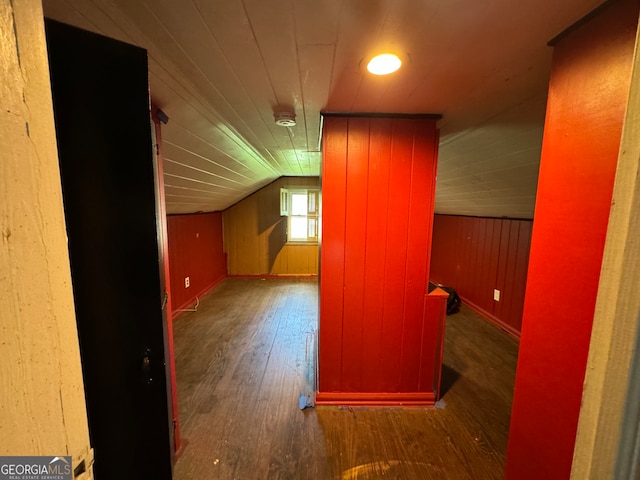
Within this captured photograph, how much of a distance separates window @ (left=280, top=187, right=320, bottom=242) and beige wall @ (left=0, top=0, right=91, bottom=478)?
434 cm

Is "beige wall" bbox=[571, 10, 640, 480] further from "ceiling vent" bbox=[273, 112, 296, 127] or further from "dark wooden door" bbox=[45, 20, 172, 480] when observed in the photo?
"ceiling vent" bbox=[273, 112, 296, 127]

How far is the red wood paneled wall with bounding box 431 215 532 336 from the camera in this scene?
2707 millimetres

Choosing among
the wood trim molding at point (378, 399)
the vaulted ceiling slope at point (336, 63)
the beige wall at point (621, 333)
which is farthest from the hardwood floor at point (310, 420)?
the vaulted ceiling slope at point (336, 63)

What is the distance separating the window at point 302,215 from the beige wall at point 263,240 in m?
0.13

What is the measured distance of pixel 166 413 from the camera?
83 cm

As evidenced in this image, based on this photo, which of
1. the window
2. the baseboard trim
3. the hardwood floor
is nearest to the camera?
the hardwood floor

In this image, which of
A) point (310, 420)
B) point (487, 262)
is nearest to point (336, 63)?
point (310, 420)

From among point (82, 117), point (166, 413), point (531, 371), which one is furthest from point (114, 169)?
point (531, 371)

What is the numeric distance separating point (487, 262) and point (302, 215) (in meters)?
3.11

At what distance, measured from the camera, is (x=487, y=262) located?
320 centimetres

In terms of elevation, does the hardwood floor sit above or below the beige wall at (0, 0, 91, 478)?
below

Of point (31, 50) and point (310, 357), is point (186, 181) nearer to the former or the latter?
point (310, 357)

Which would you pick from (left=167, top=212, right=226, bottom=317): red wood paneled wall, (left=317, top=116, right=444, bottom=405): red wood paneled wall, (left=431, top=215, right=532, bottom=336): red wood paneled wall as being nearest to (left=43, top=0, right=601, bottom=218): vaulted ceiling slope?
(left=317, top=116, right=444, bottom=405): red wood paneled wall

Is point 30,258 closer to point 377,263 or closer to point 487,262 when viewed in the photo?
point 377,263
